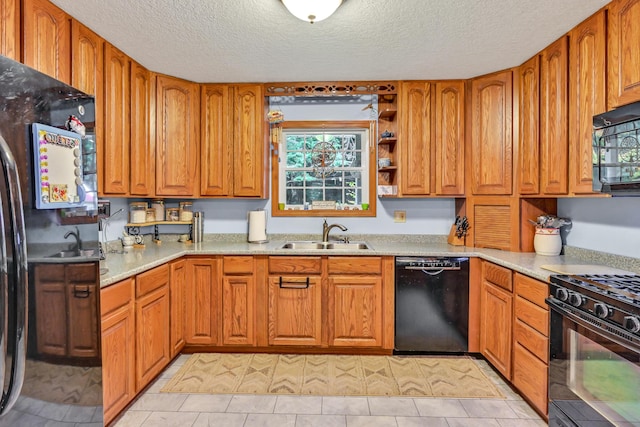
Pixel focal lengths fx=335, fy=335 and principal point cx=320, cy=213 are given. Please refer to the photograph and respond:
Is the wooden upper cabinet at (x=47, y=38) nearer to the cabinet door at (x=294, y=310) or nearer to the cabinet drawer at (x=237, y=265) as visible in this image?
the cabinet drawer at (x=237, y=265)

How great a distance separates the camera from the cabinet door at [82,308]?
1.23 meters

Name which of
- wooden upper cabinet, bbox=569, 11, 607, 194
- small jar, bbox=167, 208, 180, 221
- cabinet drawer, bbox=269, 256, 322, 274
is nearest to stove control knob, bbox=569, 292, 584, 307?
wooden upper cabinet, bbox=569, 11, 607, 194

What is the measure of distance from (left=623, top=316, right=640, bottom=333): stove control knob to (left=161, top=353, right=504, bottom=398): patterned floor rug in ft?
3.76

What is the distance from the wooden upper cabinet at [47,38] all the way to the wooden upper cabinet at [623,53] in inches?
119

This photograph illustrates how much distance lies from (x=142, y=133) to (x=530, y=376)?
3.22 metres

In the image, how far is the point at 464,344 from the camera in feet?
8.84

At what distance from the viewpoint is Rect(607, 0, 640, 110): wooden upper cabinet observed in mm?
1675

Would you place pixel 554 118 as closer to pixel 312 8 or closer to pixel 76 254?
pixel 312 8

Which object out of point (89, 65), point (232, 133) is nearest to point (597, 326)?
point (232, 133)

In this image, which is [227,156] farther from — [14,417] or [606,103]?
[606,103]

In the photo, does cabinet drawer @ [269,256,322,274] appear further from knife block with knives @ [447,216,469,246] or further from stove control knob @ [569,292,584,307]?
stove control knob @ [569,292,584,307]

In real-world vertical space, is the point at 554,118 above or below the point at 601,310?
above

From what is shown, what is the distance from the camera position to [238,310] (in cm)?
277

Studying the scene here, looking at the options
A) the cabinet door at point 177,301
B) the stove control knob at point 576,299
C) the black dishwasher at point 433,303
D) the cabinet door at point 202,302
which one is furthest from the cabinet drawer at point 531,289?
the cabinet door at point 177,301
